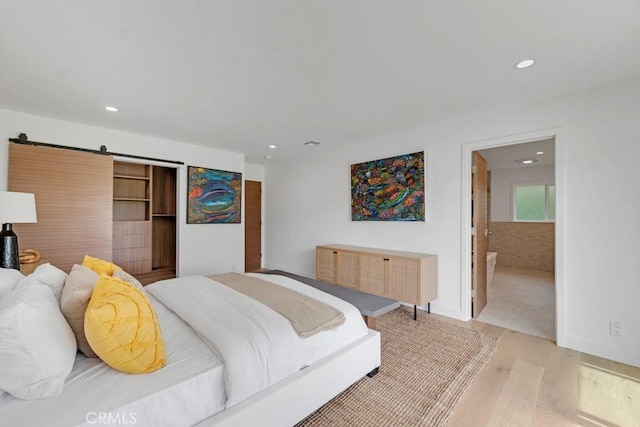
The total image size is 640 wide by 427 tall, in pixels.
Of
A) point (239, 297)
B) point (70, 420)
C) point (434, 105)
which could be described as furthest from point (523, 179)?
point (70, 420)

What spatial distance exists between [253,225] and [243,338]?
4820 millimetres

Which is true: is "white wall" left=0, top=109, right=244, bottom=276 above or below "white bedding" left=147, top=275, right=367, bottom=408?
above

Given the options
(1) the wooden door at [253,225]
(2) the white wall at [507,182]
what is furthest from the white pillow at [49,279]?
(2) the white wall at [507,182]

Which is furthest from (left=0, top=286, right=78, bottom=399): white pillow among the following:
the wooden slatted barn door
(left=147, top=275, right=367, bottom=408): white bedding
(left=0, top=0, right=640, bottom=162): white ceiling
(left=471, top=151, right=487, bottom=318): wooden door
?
(left=471, top=151, right=487, bottom=318): wooden door

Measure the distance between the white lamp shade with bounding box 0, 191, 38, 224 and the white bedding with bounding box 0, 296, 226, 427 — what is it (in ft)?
6.27

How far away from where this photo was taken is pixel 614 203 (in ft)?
7.88

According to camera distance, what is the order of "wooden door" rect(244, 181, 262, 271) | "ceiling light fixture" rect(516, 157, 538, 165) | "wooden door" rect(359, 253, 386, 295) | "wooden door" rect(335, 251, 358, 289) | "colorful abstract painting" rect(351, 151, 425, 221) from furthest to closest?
"wooden door" rect(244, 181, 262, 271) → "ceiling light fixture" rect(516, 157, 538, 165) → "wooden door" rect(335, 251, 358, 289) → "colorful abstract painting" rect(351, 151, 425, 221) → "wooden door" rect(359, 253, 386, 295)

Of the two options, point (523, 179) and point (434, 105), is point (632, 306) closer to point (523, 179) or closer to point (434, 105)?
point (434, 105)

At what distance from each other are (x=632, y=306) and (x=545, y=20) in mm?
2407

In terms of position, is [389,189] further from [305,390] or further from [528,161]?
[528,161]

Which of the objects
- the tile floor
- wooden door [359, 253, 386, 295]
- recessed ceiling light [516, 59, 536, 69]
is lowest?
the tile floor

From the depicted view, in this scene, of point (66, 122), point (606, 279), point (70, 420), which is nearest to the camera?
point (70, 420)

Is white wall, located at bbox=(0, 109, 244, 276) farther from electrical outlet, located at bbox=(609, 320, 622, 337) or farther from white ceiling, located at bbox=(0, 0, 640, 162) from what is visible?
electrical outlet, located at bbox=(609, 320, 622, 337)

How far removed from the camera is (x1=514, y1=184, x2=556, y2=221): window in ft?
19.9
